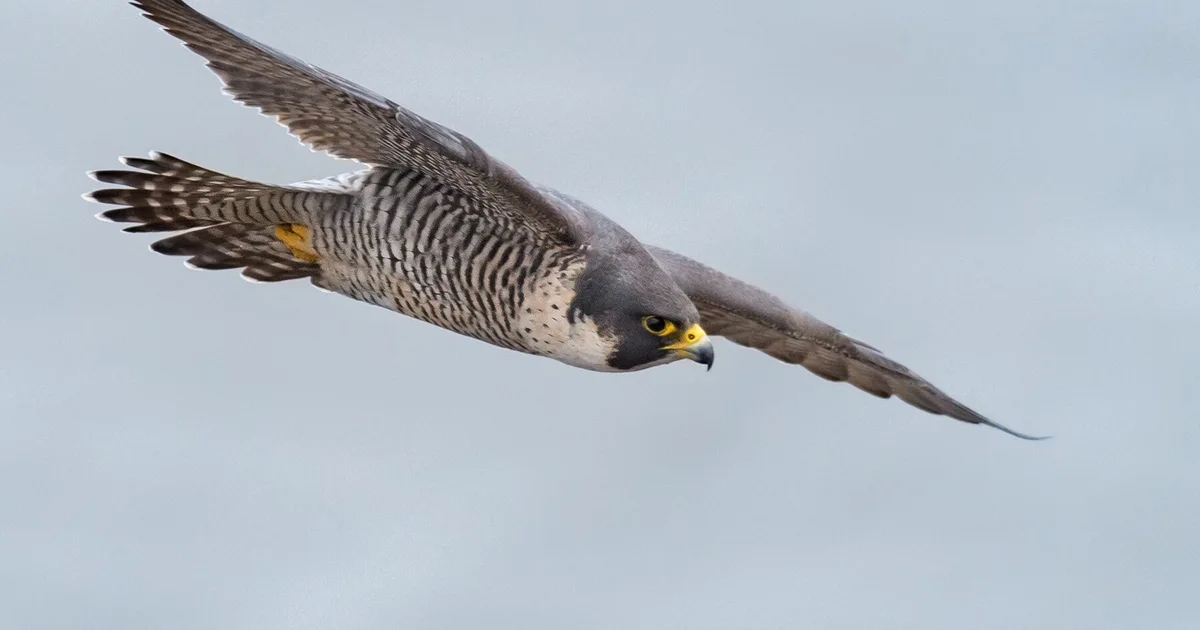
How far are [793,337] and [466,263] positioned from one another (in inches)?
95.3

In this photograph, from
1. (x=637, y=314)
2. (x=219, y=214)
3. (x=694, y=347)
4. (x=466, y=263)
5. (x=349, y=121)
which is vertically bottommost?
(x=694, y=347)

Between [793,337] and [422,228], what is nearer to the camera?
[422,228]

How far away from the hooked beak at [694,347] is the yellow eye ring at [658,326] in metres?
0.06

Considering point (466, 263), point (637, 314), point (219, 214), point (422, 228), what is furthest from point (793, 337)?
point (219, 214)

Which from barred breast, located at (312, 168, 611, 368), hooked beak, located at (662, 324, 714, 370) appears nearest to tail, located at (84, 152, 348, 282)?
barred breast, located at (312, 168, 611, 368)

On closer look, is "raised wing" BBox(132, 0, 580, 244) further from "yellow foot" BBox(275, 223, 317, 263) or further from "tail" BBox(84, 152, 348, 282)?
"yellow foot" BBox(275, 223, 317, 263)

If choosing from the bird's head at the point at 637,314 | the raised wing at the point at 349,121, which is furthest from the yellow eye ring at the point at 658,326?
the raised wing at the point at 349,121

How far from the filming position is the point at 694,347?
910 cm

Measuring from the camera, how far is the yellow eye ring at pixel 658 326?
9031mm

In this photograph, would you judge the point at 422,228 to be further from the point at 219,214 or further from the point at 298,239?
the point at 219,214

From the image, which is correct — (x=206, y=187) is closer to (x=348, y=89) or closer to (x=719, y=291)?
(x=348, y=89)

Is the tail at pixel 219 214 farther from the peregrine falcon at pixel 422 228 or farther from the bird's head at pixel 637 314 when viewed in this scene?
the bird's head at pixel 637 314

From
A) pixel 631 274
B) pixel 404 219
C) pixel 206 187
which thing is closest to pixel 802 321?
pixel 631 274

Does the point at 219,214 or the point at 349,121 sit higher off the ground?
the point at 349,121
